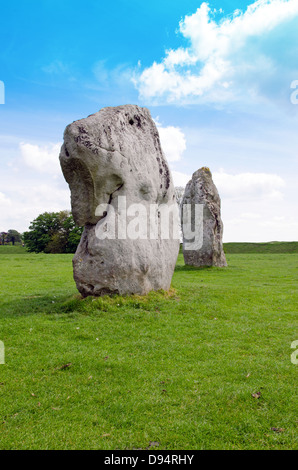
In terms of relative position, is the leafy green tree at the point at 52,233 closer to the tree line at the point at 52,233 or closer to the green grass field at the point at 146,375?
the tree line at the point at 52,233

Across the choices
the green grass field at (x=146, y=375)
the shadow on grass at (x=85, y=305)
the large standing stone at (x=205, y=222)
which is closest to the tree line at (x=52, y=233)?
the large standing stone at (x=205, y=222)

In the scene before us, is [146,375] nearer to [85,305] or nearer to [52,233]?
[85,305]

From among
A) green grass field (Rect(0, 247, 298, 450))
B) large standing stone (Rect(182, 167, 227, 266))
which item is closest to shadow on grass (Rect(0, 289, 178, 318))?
green grass field (Rect(0, 247, 298, 450))

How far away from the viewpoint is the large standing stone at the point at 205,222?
77.9 feet

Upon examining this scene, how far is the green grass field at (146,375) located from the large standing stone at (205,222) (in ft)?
40.6

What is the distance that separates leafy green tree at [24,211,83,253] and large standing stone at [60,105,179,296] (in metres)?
43.1

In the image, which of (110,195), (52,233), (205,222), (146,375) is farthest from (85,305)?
(52,233)

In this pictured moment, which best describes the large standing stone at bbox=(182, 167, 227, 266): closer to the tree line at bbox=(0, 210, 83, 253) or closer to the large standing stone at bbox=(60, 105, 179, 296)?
the large standing stone at bbox=(60, 105, 179, 296)

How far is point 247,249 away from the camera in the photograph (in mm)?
53375

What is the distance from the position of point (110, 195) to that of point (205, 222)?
13881 millimetres
